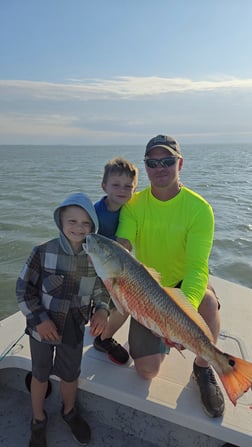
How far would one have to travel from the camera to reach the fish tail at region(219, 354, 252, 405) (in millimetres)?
2342

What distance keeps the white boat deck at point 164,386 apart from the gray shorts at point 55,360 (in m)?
0.23

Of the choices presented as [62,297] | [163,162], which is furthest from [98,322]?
[163,162]

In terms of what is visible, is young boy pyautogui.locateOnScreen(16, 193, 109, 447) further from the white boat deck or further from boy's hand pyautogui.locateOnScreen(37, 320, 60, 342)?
the white boat deck

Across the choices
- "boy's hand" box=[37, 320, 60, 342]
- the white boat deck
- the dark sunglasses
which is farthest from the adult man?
"boy's hand" box=[37, 320, 60, 342]

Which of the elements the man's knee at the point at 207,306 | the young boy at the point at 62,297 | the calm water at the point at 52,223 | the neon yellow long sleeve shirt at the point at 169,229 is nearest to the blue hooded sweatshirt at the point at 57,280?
the young boy at the point at 62,297

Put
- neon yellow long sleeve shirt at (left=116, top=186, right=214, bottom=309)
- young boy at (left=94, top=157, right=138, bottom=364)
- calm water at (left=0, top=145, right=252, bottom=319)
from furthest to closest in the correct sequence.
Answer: calm water at (left=0, top=145, right=252, bottom=319) < young boy at (left=94, top=157, right=138, bottom=364) < neon yellow long sleeve shirt at (left=116, top=186, right=214, bottom=309)

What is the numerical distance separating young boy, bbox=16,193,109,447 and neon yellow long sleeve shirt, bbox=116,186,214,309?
0.68 m

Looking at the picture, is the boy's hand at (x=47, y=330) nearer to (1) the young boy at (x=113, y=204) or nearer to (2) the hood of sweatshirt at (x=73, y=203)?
(2) the hood of sweatshirt at (x=73, y=203)

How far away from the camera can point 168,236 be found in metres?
3.43

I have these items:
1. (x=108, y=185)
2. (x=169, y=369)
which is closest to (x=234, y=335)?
(x=169, y=369)

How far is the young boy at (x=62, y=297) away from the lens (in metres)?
2.78

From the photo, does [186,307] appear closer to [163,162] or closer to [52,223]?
[163,162]

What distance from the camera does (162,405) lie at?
2.85 meters

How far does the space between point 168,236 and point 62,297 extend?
1.11 m
